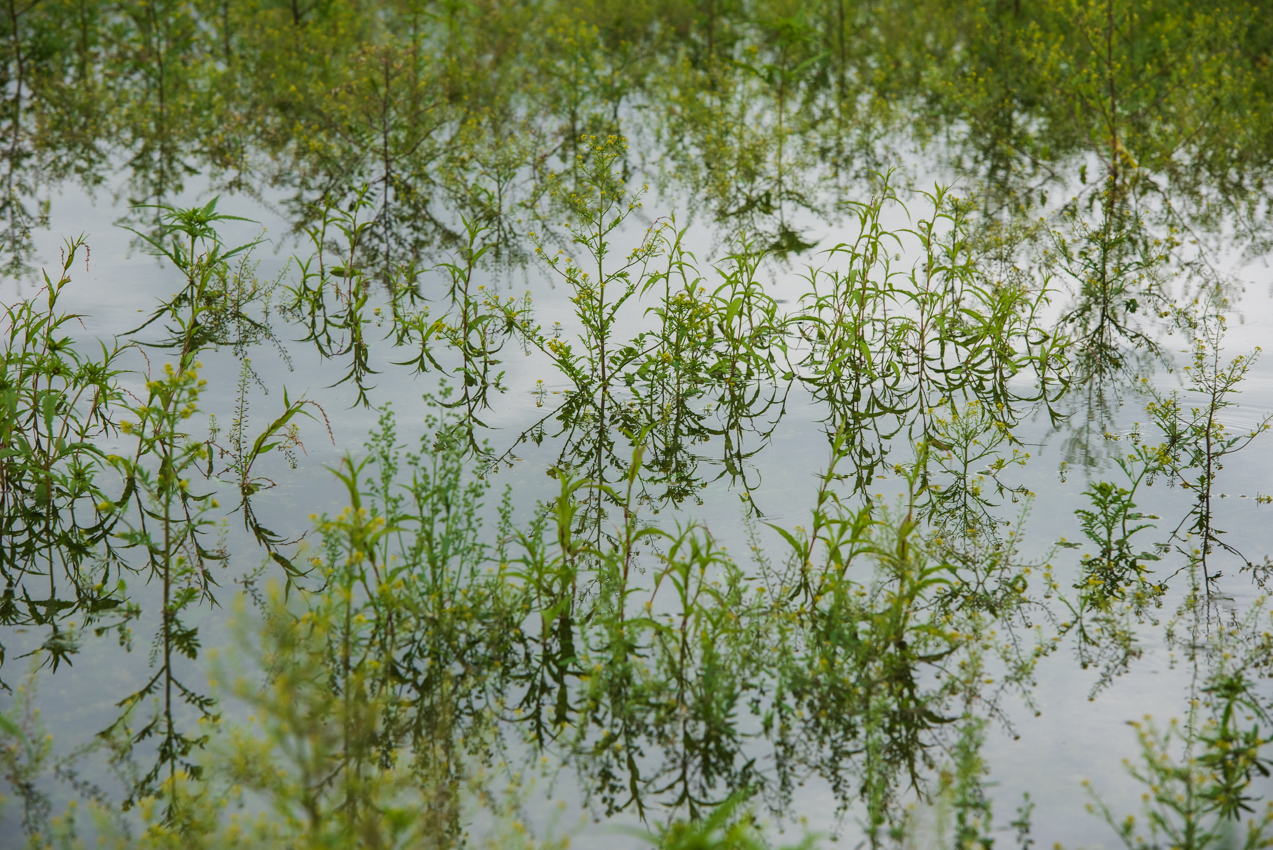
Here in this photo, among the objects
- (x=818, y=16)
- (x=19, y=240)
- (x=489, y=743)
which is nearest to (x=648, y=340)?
(x=489, y=743)

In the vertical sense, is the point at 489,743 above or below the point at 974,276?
below

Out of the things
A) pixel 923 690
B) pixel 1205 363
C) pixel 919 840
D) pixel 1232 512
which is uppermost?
pixel 1205 363

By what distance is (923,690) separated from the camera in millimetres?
2168

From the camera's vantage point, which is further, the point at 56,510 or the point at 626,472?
the point at 626,472

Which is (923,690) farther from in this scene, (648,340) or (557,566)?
(648,340)

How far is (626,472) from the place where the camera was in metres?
2.98

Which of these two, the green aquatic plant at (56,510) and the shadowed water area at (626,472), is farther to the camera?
the green aquatic plant at (56,510)

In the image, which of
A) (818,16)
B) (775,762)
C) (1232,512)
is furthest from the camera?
(818,16)

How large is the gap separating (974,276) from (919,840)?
2906 mm

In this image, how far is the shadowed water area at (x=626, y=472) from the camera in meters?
1.92

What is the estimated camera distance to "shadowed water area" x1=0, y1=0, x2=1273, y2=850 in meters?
1.92

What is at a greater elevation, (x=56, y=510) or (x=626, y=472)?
(x=626, y=472)

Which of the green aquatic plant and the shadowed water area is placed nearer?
the shadowed water area

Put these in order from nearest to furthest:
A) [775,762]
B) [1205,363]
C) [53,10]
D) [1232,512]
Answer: [775,762] → [1232,512] → [1205,363] → [53,10]
